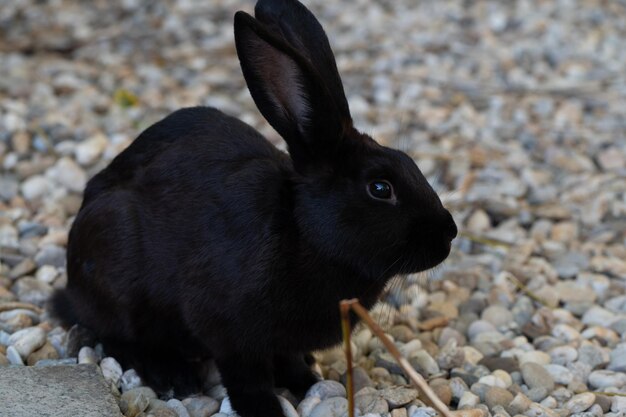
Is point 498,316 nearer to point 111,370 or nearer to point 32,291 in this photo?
point 111,370

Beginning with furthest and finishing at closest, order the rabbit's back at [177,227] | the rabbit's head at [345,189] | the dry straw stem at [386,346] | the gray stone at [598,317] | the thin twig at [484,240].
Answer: the thin twig at [484,240]
the gray stone at [598,317]
the rabbit's back at [177,227]
the rabbit's head at [345,189]
the dry straw stem at [386,346]

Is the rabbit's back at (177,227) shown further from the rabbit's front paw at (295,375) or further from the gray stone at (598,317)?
the gray stone at (598,317)

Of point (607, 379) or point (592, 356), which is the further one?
point (592, 356)

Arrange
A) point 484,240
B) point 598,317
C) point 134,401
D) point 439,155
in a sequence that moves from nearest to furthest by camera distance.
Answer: point 134,401, point 598,317, point 484,240, point 439,155

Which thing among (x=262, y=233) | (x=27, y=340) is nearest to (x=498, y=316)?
(x=262, y=233)

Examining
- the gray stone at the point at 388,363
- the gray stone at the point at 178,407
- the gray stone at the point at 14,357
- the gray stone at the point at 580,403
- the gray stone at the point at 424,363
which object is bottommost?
the gray stone at the point at 14,357

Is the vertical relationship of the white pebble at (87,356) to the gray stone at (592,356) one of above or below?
below

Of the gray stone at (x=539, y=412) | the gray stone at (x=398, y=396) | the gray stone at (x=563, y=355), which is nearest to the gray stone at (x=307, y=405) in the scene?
the gray stone at (x=398, y=396)

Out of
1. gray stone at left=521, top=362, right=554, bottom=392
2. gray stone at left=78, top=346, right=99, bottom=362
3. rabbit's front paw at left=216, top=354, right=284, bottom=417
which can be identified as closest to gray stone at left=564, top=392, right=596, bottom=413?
gray stone at left=521, top=362, right=554, bottom=392
